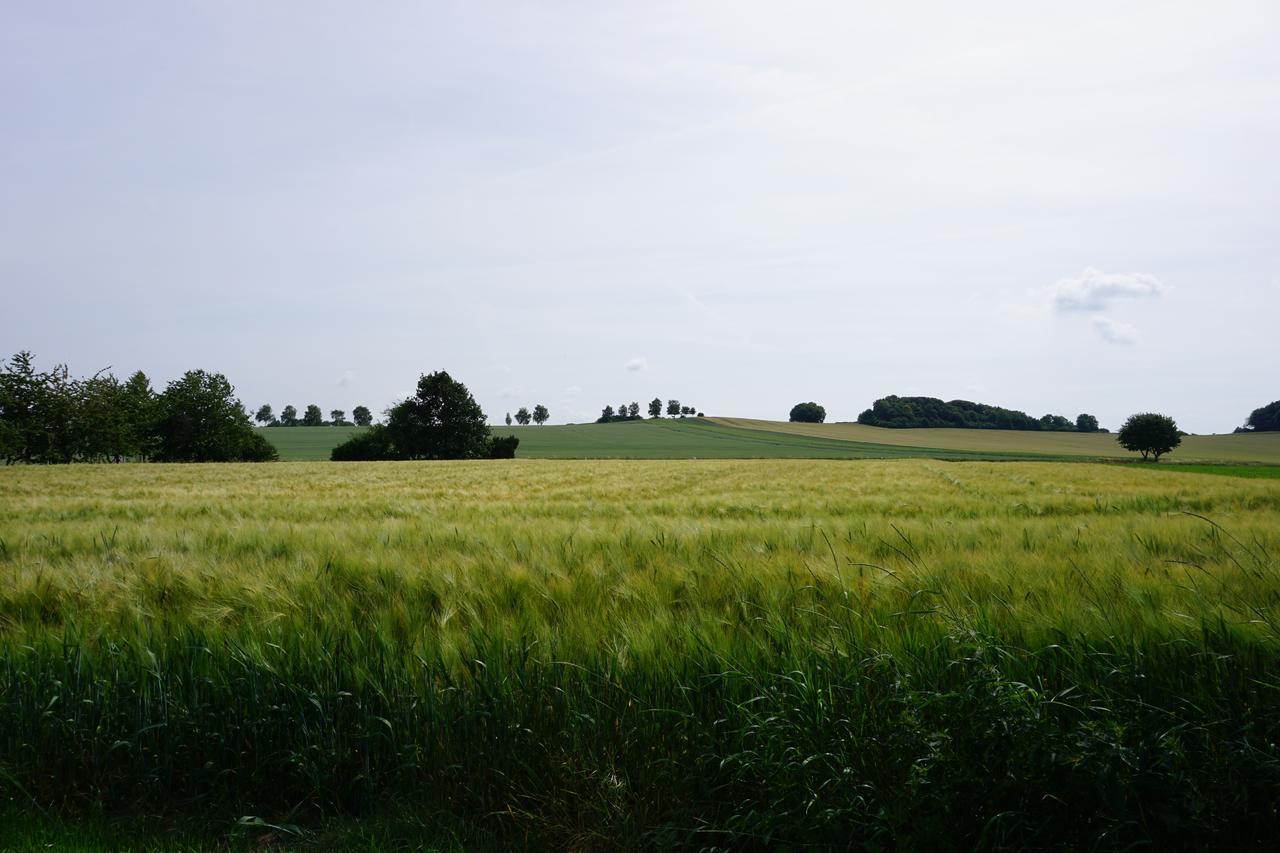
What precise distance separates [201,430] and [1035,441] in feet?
318

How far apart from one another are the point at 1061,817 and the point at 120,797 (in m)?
3.49

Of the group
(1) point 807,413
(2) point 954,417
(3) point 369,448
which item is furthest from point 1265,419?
(3) point 369,448

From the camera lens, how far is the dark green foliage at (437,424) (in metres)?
62.6

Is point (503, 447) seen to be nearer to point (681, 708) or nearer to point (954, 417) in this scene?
point (681, 708)

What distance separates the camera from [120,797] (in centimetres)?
259

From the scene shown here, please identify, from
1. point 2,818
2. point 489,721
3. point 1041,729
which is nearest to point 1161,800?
point 1041,729

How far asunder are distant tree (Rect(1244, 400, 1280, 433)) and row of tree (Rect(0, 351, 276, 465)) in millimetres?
138032

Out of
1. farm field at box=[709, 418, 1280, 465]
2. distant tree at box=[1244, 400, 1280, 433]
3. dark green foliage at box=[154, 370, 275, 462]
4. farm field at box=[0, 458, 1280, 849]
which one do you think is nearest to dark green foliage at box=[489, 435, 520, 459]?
dark green foliage at box=[154, 370, 275, 462]

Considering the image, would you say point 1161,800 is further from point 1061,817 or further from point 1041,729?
point 1041,729

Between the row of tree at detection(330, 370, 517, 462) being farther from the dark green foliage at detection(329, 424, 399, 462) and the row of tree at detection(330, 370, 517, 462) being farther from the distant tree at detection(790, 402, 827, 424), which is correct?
the distant tree at detection(790, 402, 827, 424)

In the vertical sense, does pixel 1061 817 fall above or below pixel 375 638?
below

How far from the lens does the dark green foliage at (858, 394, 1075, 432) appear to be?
108 metres

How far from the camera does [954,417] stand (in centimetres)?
11156

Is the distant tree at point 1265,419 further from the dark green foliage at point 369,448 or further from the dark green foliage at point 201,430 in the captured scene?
the dark green foliage at point 201,430
